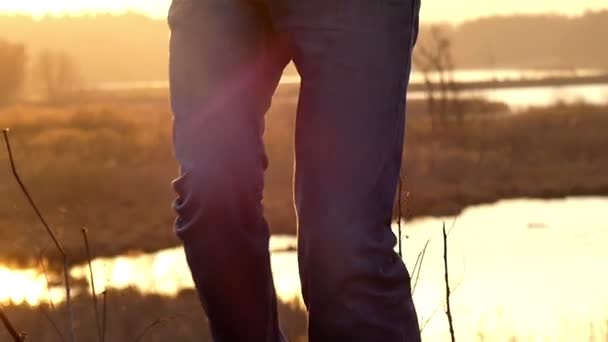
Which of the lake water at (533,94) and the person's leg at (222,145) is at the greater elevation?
the person's leg at (222,145)

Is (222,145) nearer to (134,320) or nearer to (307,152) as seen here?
(307,152)

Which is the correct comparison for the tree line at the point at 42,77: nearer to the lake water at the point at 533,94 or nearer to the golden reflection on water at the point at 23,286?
the lake water at the point at 533,94

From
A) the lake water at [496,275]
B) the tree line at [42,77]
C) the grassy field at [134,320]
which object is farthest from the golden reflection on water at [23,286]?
the tree line at [42,77]

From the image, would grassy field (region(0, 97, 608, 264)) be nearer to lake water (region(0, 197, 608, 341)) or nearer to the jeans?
lake water (region(0, 197, 608, 341))

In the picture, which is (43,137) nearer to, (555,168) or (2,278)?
(555,168)

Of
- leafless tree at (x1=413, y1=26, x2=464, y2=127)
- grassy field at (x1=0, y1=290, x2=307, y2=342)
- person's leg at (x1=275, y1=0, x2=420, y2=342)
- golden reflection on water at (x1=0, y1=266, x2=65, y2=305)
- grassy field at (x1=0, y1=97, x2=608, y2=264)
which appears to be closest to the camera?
person's leg at (x1=275, y1=0, x2=420, y2=342)

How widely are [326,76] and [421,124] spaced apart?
20413 mm

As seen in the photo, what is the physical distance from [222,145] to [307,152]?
0.09 m

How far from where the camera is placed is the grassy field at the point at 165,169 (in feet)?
36.5

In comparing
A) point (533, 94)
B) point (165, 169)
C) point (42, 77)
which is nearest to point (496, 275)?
point (165, 169)

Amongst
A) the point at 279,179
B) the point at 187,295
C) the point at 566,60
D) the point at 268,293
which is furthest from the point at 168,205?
the point at 566,60

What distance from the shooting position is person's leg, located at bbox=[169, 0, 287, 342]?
1062 millimetres

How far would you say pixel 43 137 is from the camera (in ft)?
60.8

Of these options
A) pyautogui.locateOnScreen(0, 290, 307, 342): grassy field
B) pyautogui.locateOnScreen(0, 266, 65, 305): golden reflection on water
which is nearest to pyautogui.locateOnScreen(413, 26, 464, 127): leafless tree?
pyautogui.locateOnScreen(0, 266, 65, 305): golden reflection on water
